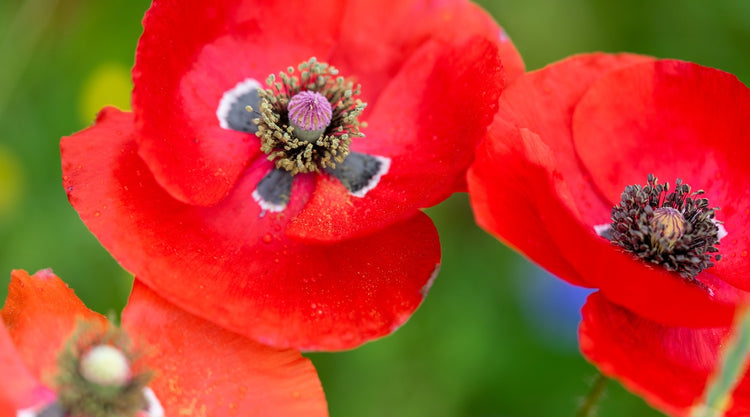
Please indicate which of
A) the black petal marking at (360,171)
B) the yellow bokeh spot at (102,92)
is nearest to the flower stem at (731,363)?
the black petal marking at (360,171)

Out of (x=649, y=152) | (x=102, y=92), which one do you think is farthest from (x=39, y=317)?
(x=102, y=92)

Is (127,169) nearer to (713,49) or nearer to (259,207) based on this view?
(259,207)

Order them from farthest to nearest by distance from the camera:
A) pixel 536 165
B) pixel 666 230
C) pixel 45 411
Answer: pixel 666 230 → pixel 536 165 → pixel 45 411

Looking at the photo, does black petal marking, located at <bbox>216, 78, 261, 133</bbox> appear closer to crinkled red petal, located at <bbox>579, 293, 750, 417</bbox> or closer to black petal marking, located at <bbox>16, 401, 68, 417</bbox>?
black petal marking, located at <bbox>16, 401, 68, 417</bbox>

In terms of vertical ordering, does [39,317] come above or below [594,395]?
above

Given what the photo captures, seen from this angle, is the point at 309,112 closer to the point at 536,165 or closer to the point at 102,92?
the point at 536,165

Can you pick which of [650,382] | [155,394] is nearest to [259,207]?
[155,394]
